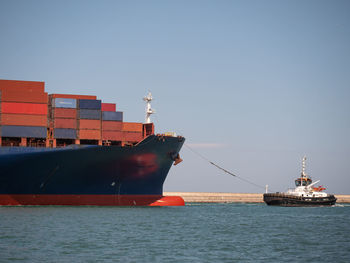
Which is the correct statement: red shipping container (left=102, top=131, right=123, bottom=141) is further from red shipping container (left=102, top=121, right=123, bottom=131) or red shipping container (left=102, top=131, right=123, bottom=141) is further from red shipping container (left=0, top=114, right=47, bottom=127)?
red shipping container (left=0, top=114, right=47, bottom=127)

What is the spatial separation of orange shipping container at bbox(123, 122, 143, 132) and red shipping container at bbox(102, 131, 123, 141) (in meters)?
0.96

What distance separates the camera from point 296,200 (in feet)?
212

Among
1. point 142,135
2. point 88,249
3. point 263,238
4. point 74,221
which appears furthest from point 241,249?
point 142,135

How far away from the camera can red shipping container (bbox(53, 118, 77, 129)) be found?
43906mm

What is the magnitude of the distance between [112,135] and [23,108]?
26.2ft

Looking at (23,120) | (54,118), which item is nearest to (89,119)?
(54,118)

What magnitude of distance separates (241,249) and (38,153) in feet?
75.0

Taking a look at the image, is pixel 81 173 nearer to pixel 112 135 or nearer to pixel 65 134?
pixel 65 134

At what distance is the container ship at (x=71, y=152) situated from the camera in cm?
4178

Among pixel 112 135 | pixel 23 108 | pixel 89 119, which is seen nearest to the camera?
pixel 23 108

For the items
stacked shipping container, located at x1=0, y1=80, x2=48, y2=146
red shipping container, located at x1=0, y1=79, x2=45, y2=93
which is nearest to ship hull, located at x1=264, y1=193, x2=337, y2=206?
stacked shipping container, located at x1=0, y1=80, x2=48, y2=146

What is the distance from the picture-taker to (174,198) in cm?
5172

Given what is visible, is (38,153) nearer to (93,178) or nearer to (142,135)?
(93,178)

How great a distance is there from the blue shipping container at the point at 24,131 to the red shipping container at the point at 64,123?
1.11m
